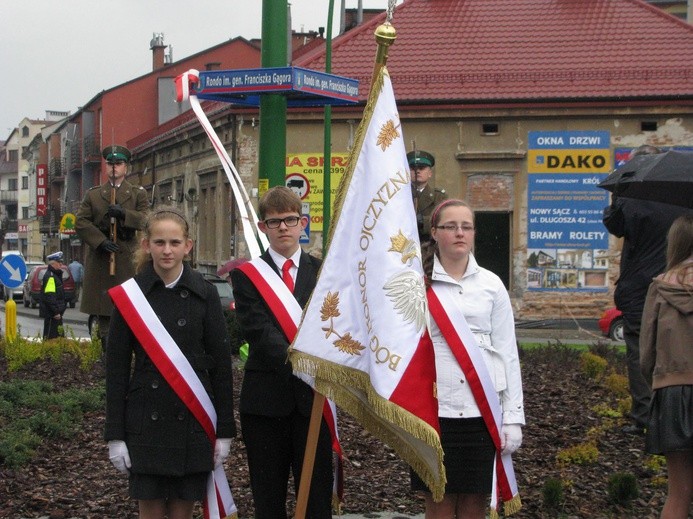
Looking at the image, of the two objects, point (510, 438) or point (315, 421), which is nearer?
point (315, 421)

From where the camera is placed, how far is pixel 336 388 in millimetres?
5004

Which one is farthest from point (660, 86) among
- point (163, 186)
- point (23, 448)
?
point (23, 448)

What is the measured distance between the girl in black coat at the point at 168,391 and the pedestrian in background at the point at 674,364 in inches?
80.6

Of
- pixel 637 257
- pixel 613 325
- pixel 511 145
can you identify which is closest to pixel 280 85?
pixel 637 257

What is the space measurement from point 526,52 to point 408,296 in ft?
94.2

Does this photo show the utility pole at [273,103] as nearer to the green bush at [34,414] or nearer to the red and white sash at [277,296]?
the green bush at [34,414]

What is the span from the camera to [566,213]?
30969 mm

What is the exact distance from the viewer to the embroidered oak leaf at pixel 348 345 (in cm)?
500

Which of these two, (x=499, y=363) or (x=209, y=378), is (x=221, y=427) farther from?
(x=499, y=363)

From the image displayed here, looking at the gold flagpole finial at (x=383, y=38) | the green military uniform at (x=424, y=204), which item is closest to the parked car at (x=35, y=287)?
the green military uniform at (x=424, y=204)

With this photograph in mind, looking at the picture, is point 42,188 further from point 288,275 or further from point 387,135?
point 387,135

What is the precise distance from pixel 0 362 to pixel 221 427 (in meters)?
8.73

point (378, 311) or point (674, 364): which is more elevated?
point (378, 311)

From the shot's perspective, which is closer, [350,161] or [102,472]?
[350,161]
